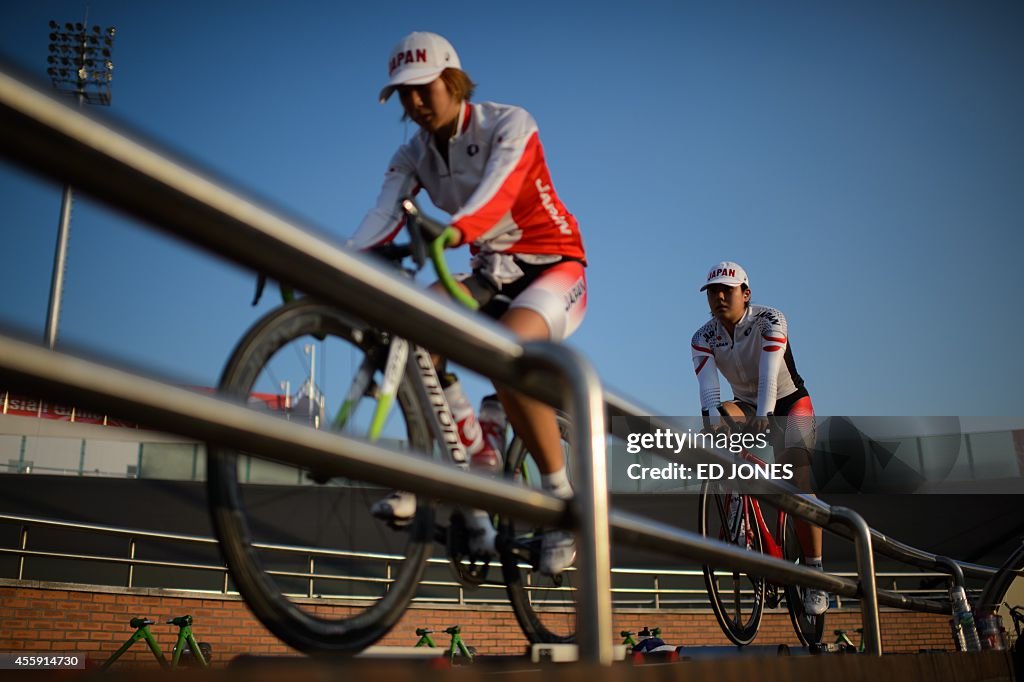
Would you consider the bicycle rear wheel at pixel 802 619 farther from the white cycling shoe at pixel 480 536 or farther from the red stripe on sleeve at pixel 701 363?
the white cycling shoe at pixel 480 536

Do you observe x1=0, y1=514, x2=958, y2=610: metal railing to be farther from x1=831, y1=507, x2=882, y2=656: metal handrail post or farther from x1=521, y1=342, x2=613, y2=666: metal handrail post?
x1=521, y1=342, x2=613, y2=666: metal handrail post

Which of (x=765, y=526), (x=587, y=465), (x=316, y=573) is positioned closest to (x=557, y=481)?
(x=587, y=465)

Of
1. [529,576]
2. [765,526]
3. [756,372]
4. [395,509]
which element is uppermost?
[756,372]

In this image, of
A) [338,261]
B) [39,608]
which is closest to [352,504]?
[338,261]

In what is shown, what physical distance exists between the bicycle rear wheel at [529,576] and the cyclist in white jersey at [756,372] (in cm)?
195

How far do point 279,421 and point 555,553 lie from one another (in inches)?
74.8

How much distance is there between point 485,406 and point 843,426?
626 centimetres

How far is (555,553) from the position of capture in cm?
273

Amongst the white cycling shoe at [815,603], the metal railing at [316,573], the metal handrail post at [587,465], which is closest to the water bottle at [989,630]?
the white cycling shoe at [815,603]

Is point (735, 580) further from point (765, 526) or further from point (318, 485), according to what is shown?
point (318, 485)

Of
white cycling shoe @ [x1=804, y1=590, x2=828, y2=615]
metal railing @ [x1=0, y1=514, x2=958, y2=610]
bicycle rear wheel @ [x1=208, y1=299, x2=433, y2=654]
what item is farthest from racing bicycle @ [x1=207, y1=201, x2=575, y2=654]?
white cycling shoe @ [x1=804, y1=590, x2=828, y2=615]

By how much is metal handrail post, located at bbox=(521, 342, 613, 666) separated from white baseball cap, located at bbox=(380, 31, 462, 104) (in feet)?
5.31

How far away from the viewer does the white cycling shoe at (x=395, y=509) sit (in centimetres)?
260

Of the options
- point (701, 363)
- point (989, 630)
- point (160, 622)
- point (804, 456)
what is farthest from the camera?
point (160, 622)
